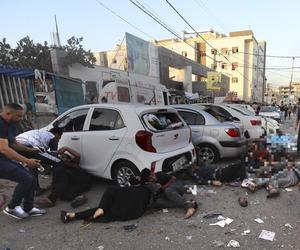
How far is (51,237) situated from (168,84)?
22.1 meters

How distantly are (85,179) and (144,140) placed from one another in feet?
4.72

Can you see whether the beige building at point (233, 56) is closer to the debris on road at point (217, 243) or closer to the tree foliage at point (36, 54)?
the tree foliage at point (36, 54)

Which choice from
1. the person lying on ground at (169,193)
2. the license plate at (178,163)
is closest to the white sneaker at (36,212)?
the person lying on ground at (169,193)

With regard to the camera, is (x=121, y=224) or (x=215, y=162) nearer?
(x=121, y=224)

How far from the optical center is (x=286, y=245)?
3.81 m

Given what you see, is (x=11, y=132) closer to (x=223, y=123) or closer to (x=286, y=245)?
(x=286, y=245)

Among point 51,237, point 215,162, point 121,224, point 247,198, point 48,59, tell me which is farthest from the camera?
point 48,59

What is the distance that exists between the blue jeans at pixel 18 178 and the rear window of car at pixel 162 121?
215cm

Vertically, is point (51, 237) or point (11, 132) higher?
point (11, 132)

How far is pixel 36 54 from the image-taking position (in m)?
15.3

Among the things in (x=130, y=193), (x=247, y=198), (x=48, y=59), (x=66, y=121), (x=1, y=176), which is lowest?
(x=247, y=198)

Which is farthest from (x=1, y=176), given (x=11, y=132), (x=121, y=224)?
(x=121, y=224)

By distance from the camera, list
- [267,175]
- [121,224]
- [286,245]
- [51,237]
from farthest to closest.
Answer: [267,175] < [121,224] < [51,237] < [286,245]

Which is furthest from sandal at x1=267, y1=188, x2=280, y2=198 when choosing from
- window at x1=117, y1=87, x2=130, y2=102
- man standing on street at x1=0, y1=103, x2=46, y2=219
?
window at x1=117, y1=87, x2=130, y2=102
